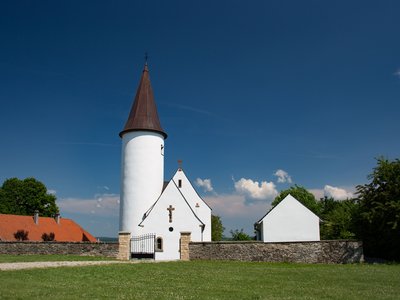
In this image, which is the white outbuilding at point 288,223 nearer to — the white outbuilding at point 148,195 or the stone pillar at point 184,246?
the white outbuilding at point 148,195

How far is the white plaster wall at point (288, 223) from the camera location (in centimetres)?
3316

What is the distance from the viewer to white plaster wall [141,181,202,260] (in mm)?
27266

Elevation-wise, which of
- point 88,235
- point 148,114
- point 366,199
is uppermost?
point 148,114

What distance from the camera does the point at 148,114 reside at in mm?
32938

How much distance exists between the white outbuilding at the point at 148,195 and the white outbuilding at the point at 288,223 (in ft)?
22.3

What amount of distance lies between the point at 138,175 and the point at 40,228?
2012cm

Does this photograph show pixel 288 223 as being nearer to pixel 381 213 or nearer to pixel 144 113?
pixel 381 213

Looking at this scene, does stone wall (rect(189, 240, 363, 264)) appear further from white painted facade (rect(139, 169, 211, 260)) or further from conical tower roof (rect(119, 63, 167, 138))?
conical tower roof (rect(119, 63, 167, 138))

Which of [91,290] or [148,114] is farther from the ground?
[148,114]

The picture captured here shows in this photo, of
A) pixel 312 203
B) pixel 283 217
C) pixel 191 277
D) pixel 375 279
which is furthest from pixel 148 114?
pixel 312 203

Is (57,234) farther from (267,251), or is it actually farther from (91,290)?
(91,290)

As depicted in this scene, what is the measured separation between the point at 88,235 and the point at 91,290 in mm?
42827

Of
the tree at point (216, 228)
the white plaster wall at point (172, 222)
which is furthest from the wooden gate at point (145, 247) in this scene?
the tree at point (216, 228)

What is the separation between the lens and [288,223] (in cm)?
3369
